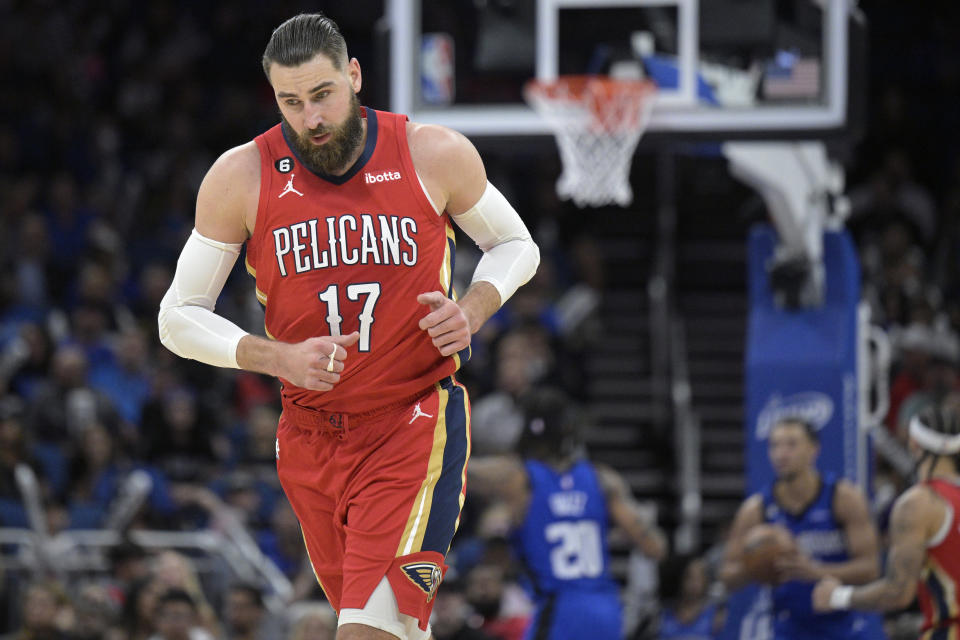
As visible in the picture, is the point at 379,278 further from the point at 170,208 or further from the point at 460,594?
the point at 170,208

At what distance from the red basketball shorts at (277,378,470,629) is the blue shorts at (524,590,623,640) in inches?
144

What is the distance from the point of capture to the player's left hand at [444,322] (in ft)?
15.1

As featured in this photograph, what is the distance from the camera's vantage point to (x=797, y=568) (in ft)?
26.5

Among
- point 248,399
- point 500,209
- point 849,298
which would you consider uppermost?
point 500,209

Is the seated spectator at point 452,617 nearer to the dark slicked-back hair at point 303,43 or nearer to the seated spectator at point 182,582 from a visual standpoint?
the seated spectator at point 182,582

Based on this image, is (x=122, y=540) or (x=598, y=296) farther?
(x=598, y=296)

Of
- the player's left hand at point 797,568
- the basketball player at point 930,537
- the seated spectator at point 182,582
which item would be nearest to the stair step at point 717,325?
the seated spectator at point 182,582

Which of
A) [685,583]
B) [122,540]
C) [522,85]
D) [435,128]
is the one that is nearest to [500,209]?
[435,128]

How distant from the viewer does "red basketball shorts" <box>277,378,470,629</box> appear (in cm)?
478

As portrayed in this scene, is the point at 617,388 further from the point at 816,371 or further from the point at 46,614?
the point at 46,614

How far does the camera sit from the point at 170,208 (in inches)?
618

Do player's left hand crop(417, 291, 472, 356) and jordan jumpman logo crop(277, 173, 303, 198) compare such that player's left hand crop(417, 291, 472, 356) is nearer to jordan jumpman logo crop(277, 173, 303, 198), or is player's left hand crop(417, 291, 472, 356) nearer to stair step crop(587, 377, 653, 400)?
jordan jumpman logo crop(277, 173, 303, 198)

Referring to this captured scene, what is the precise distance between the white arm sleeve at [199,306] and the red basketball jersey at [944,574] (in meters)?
3.99

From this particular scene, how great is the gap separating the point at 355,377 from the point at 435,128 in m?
0.95
